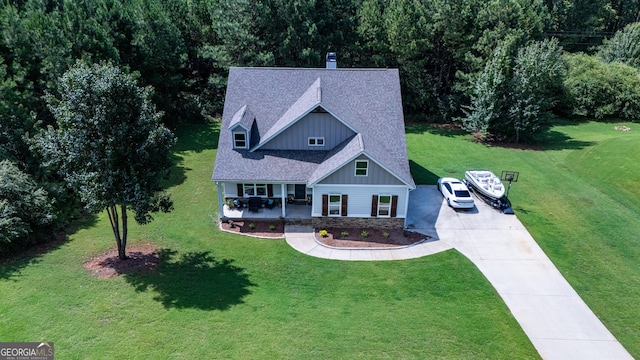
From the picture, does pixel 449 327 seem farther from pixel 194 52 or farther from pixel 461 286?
pixel 194 52

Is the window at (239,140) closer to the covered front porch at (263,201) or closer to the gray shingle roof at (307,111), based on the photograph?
the gray shingle roof at (307,111)

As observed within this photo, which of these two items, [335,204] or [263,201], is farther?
[263,201]

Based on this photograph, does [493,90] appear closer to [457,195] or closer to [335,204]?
[457,195]

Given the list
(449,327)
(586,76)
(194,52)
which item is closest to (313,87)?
(449,327)

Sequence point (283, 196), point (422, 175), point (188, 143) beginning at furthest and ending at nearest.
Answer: point (188, 143) < point (422, 175) < point (283, 196)

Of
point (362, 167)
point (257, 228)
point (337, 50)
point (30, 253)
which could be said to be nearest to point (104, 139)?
point (30, 253)

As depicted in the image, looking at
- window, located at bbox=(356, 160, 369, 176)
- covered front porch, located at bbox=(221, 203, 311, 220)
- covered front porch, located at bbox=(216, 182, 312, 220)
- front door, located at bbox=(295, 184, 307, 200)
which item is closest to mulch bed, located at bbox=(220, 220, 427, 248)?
covered front porch, located at bbox=(221, 203, 311, 220)

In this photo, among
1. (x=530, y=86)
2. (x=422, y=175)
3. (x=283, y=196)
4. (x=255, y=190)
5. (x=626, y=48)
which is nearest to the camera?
(x=283, y=196)
